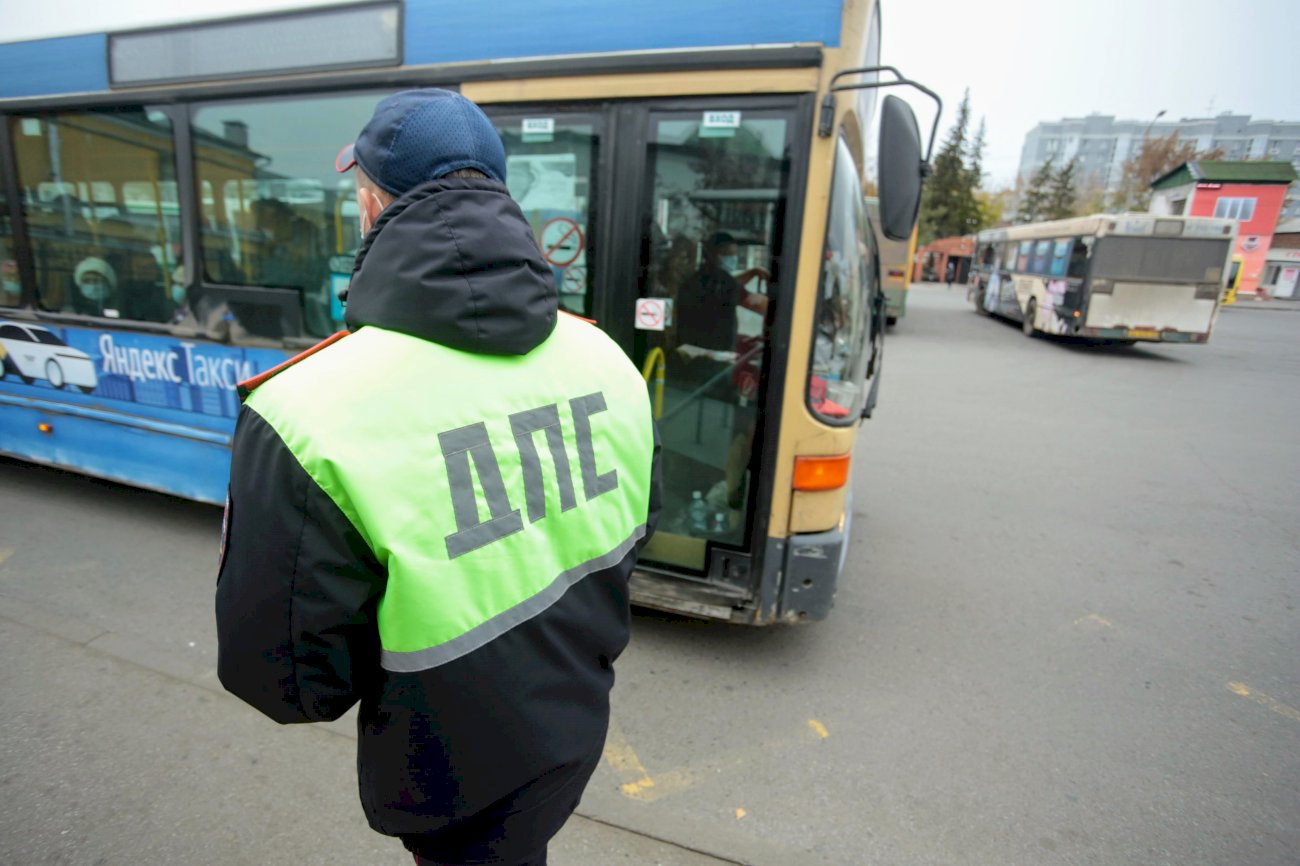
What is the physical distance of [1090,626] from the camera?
3.98 m

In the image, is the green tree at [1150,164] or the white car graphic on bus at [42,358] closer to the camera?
the white car graphic on bus at [42,358]

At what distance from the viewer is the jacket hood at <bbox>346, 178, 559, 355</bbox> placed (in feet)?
3.71

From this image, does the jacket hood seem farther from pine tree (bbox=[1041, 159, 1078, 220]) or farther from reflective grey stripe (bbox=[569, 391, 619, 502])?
pine tree (bbox=[1041, 159, 1078, 220])

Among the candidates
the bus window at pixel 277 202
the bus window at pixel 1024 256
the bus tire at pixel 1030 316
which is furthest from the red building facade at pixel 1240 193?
the bus window at pixel 277 202

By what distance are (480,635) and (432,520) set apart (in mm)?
215

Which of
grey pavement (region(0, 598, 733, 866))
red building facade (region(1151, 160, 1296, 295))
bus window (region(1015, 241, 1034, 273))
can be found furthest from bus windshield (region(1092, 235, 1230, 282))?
red building facade (region(1151, 160, 1296, 295))

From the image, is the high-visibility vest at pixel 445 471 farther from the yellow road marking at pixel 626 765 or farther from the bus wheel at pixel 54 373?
the bus wheel at pixel 54 373

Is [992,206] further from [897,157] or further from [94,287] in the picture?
[94,287]

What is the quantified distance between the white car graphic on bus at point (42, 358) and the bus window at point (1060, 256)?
17.7m

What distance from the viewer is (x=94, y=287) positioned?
170 inches

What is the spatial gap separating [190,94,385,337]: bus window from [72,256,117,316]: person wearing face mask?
80 cm

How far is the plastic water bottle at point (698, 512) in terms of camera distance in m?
3.39

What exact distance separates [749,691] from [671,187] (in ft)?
7.69

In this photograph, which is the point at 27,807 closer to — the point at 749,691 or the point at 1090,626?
the point at 749,691
